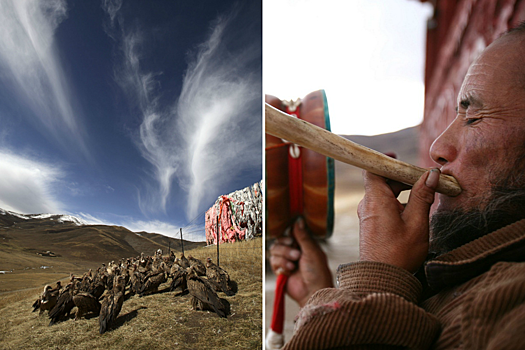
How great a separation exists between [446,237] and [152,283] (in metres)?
1.84

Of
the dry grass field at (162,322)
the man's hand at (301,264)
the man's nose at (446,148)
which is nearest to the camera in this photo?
the man's nose at (446,148)

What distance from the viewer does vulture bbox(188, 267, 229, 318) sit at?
6.88 feet

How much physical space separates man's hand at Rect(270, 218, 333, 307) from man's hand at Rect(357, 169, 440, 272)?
0.97 ft

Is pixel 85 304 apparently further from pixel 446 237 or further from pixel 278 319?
pixel 446 237

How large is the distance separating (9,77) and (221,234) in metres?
1.56

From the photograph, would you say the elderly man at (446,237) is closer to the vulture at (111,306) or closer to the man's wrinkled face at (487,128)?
the man's wrinkled face at (487,128)

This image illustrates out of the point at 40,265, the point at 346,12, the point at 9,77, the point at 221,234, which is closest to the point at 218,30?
the point at 9,77

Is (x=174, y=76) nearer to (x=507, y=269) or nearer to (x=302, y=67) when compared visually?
(x=302, y=67)

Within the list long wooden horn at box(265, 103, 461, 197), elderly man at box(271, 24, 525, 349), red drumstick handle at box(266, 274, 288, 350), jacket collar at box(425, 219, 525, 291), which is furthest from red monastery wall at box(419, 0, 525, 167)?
red drumstick handle at box(266, 274, 288, 350)

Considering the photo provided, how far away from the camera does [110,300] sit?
74.0 inches

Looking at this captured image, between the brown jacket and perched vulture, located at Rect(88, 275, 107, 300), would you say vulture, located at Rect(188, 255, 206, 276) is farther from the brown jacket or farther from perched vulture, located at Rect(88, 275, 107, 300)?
the brown jacket

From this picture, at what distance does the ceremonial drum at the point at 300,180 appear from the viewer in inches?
38.9

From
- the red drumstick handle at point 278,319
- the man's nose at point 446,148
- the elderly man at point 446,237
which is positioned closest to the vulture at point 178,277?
the red drumstick handle at point 278,319

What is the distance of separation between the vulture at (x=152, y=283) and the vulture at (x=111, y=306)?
132 mm
